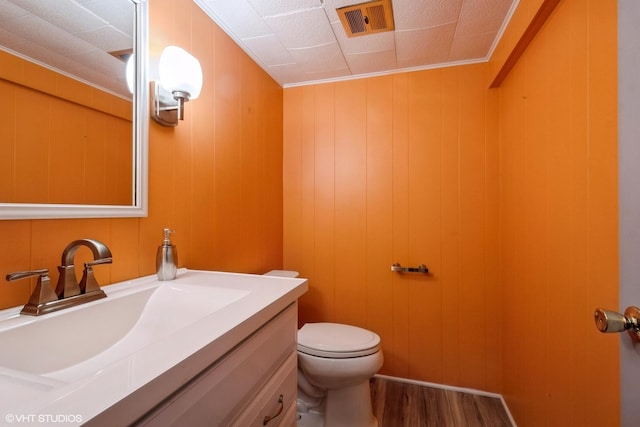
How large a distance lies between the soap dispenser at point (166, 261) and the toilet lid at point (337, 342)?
2.60ft

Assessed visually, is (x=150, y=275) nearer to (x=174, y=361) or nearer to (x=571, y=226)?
(x=174, y=361)

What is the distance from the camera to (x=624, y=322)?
51 centimetres

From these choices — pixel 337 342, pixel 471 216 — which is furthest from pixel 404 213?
pixel 337 342

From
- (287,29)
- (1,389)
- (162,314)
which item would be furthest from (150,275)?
(287,29)

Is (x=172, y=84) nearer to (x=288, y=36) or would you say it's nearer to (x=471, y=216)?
(x=288, y=36)

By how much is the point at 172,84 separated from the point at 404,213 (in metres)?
1.48

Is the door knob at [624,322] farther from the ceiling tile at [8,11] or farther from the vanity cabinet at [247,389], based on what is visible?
the ceiling tile at [8,11]

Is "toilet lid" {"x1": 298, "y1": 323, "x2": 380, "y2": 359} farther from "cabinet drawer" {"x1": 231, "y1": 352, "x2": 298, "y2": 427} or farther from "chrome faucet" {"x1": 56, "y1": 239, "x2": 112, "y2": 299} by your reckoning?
"chrome faucet" {"x1": 56, "y1": 239, "x2": 112, "y2": 299}

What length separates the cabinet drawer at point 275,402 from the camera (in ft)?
2.24

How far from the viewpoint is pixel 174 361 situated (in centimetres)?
47

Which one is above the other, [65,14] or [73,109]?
[65,14]

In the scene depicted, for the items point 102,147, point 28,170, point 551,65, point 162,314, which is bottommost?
point 162,314

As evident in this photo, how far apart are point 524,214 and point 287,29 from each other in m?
1.53

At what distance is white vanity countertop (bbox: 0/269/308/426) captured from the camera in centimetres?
34
